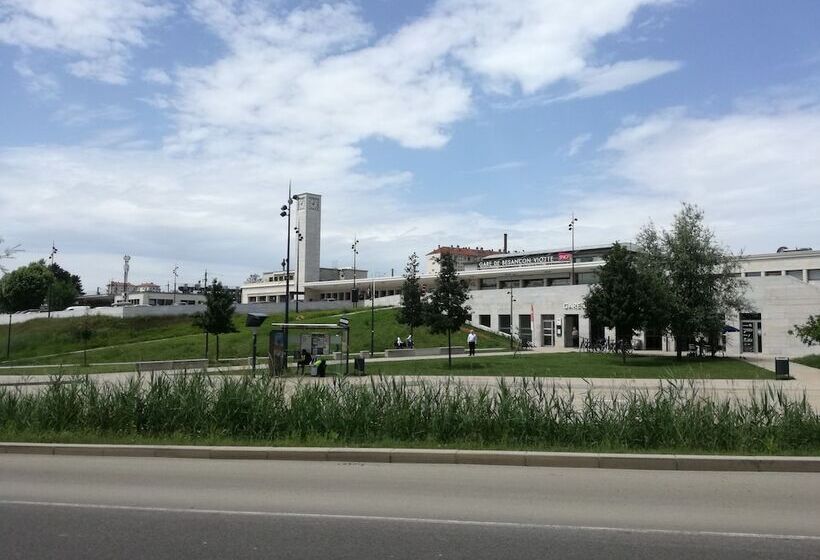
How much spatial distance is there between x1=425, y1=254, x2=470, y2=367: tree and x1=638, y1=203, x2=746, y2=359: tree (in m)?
13.9

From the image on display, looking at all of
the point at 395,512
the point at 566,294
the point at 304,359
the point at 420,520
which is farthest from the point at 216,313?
the point at 566,294

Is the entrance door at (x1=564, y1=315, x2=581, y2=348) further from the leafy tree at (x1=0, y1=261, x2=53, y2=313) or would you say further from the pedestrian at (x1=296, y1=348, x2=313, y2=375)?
the leafy tree at (x1=0, y1=261, x2=53, y2=313)

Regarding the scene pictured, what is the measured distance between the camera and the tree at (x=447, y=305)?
34344mm

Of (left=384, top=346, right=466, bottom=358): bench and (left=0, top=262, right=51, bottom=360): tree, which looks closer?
(left=384, top=346, right=466, bottom=358): bench

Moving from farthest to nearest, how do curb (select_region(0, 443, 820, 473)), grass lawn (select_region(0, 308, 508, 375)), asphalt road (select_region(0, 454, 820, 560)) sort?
grass lawn (select_region(0, 308, 508, 375)) → curb (select_region(0, 443, 820, 473)) → asphalt road (select_region(0, 454, 820, 560))

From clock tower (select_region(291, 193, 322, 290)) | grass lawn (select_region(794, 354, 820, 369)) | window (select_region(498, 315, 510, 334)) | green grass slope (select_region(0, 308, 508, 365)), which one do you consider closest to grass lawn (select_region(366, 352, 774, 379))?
grass lawn (select_region(794, 354, 820, 369))

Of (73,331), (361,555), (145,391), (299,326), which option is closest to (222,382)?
(145,391)

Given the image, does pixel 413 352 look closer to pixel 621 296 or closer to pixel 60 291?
pixel 621 296

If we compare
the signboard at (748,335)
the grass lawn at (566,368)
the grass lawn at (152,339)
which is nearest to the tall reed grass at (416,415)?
the grass lawn at (566,368)

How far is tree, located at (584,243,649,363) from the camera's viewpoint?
127 ft

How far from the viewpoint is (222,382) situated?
40.9 ft

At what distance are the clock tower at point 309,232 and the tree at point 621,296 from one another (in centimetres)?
8438

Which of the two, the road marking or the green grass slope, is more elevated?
the green grass slope

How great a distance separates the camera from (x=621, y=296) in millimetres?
39031
